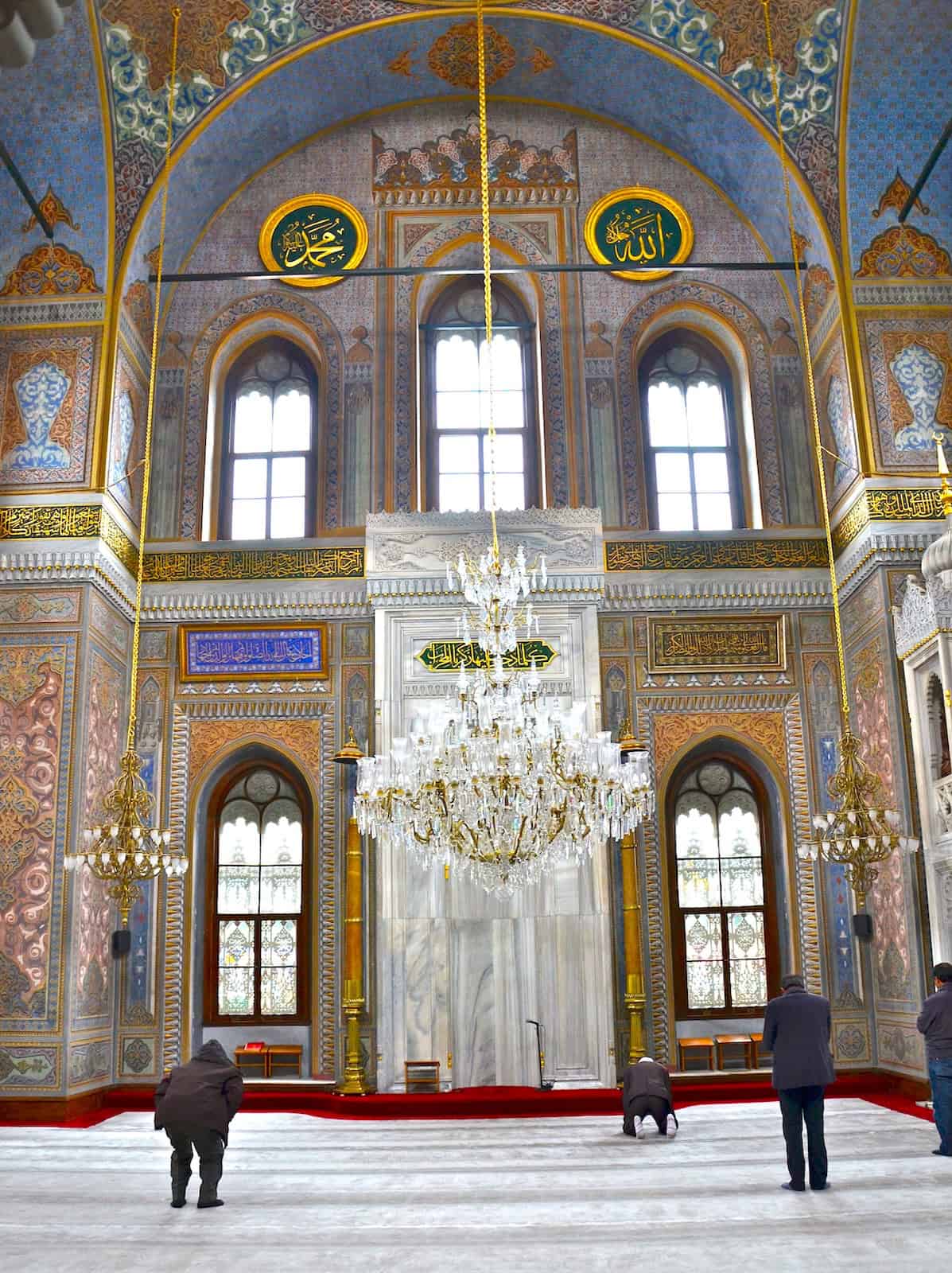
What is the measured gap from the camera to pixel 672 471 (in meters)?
9.83

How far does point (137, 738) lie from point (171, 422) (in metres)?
2.45

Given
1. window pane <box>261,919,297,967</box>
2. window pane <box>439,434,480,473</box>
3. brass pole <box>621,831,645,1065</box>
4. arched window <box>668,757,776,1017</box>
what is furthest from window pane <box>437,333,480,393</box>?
window pane <box>261,919,297,967</box>

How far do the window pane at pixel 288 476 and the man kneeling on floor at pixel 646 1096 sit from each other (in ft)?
16.8

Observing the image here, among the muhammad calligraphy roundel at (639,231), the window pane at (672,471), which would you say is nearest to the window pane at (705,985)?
the window pane at (672,471)

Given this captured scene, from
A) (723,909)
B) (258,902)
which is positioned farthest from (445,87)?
(723,909)

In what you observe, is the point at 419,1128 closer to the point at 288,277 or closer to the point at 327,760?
the point at 327,760

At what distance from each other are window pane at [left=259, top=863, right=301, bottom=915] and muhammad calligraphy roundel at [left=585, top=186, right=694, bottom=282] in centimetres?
522

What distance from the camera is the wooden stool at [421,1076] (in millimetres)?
8281

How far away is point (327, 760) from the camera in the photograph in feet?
29.7

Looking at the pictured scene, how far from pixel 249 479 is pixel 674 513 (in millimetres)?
3271

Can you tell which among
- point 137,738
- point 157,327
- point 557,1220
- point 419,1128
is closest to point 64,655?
point 137,738

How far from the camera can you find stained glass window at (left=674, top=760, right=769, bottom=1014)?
29.2 ft

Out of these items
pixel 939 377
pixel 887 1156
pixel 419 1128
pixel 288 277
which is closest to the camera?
pixel 887 1156

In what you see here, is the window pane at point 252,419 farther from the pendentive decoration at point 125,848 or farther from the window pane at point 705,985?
the window pane at point 705,985
